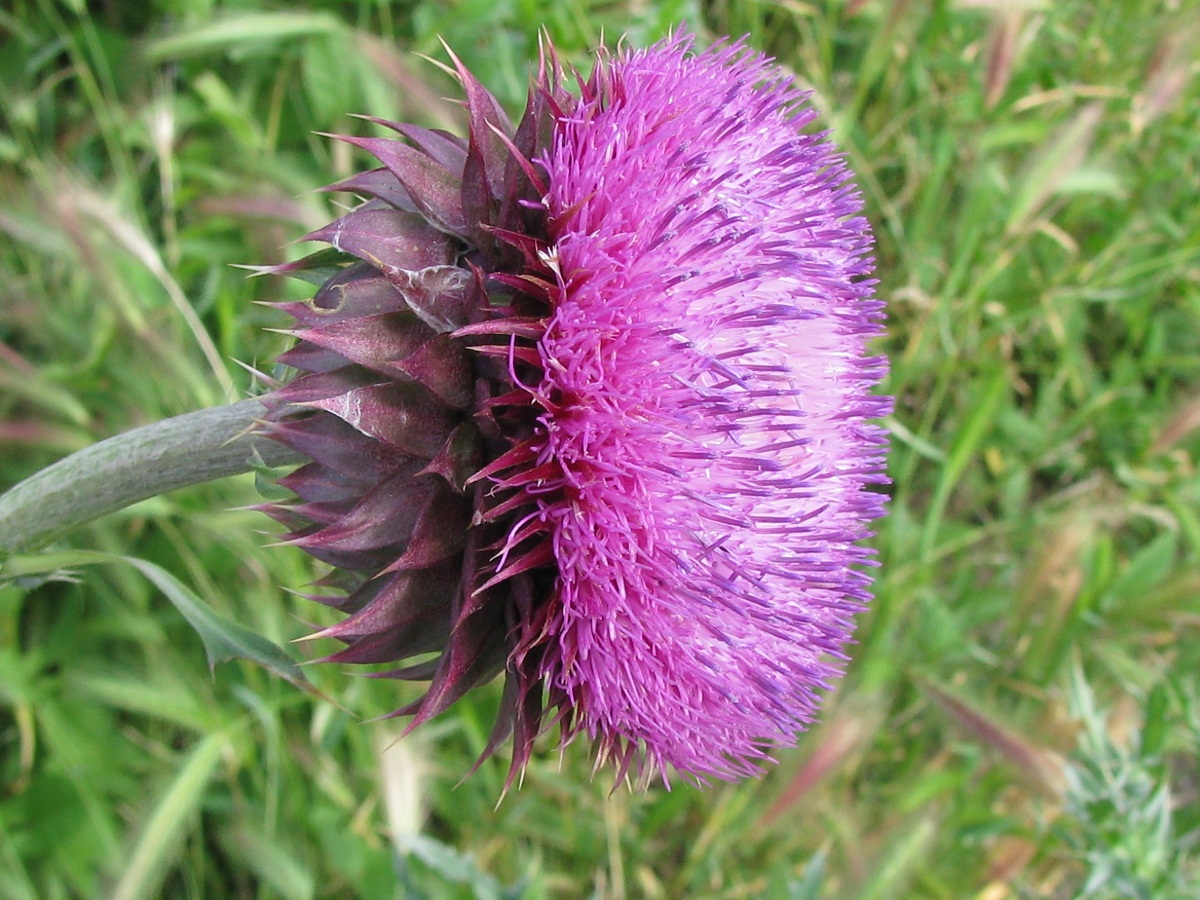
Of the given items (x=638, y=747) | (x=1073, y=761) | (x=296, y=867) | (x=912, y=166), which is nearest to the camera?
(x=638, y=747)

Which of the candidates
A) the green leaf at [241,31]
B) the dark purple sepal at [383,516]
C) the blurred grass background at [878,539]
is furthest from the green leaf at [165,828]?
the green leaf at [241,31]

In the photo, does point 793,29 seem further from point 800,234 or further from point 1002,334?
point 800,234

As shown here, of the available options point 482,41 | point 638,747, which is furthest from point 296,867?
point 482,41

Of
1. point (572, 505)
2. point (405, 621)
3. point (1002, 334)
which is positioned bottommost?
point (1002, 334)

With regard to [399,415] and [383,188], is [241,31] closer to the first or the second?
[383,188]

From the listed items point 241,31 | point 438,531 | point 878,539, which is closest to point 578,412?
point 438,531

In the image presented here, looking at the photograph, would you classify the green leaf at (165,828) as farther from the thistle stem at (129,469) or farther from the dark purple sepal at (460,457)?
the dark purple sepal at (460,457)

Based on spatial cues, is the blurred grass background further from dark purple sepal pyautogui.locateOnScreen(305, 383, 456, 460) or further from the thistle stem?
dark purple sepal pyautogui.locateOnScreen(305, 383, 456, 460)

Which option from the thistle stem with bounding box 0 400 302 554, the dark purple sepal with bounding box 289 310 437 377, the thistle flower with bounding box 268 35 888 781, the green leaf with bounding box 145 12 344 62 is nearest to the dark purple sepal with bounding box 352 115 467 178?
the thistle flower with bounding box 268 35 888 781
